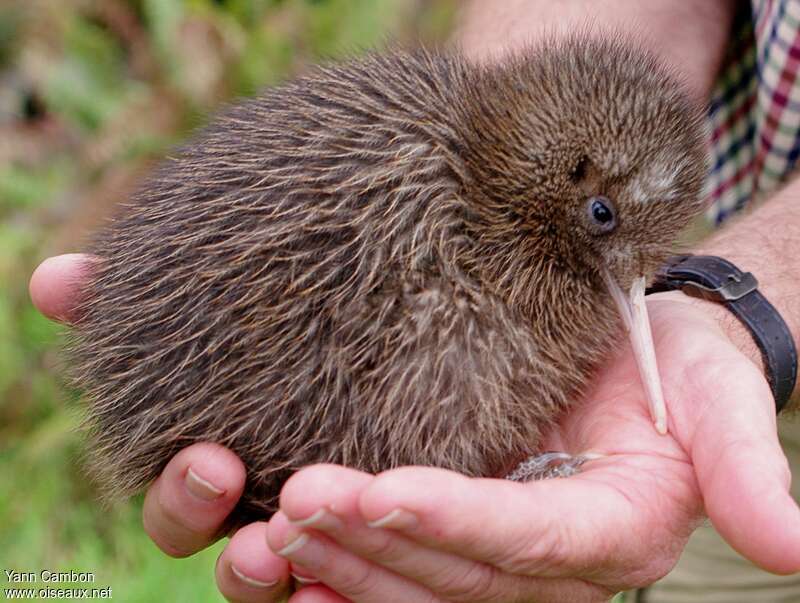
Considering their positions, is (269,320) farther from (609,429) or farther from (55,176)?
(55,176)

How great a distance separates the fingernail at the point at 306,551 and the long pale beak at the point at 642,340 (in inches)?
32.4

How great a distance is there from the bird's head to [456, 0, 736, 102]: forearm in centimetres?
112

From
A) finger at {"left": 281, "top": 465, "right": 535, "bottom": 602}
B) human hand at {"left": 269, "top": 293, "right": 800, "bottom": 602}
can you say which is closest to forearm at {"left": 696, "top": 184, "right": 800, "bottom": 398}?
human hand at {"left": 269, "top": 293, "right": 800, "bottom": 602}

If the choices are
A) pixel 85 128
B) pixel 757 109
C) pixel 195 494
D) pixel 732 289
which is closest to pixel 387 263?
pixel 195 494

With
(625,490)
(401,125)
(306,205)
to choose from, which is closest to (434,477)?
(625,490)

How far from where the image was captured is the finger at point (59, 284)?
2844 millimetres

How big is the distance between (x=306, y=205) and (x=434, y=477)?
2.66ft

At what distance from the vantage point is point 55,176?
5.98m

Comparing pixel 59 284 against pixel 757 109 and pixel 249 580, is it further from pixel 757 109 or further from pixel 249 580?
pixel 757 109

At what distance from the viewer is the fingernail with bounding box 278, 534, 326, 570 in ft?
6.74

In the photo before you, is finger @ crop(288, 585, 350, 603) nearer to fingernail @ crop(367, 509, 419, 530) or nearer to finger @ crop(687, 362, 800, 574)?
fingernail @ crop(367, 509, 419, 530)

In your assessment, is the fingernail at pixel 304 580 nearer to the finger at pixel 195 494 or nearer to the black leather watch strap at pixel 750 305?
the finger at pixel 195 494

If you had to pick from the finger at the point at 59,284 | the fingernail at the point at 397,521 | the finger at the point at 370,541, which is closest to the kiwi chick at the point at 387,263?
the finger at the point at 59,284

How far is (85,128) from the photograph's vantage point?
6289 millimetres
